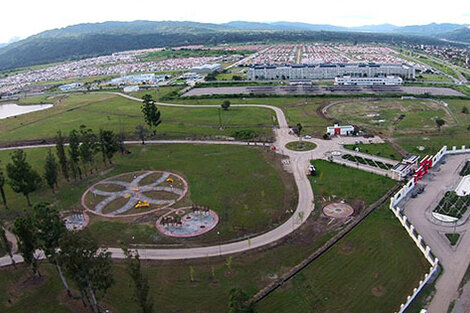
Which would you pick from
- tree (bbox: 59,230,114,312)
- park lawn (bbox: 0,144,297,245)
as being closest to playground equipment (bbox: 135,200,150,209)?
park lawn (bbox: 0,144,297,245)

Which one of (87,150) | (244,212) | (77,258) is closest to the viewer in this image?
(77,258)

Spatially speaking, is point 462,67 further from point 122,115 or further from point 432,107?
point 122,115

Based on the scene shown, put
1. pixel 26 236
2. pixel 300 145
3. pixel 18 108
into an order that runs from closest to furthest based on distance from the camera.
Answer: pixel 26 236 < pixel 300 145 < pixel 18 108

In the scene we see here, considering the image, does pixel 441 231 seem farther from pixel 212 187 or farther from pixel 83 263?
pixel 83 263

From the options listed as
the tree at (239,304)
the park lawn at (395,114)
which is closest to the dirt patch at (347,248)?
the tree at (239,304)

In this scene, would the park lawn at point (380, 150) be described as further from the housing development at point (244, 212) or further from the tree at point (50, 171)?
the tree at point (50, 171)

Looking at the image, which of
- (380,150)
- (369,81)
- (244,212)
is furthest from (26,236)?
(369,81)

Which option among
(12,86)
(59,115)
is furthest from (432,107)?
(12,86)

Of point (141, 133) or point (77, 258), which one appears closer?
point (77, 258)
